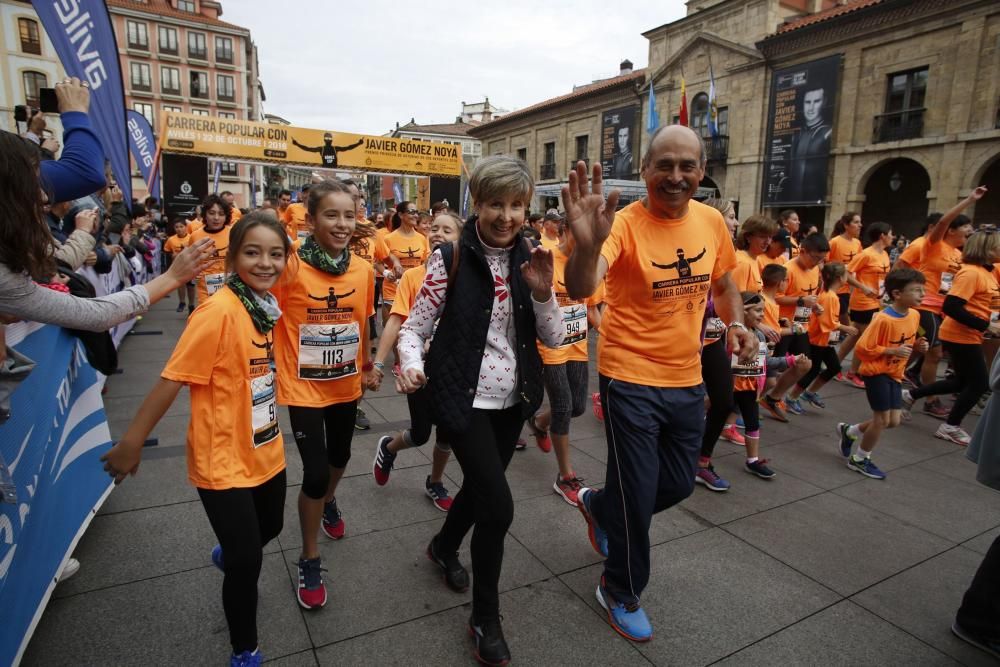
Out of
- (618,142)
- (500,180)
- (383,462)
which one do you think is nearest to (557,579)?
(383,462)

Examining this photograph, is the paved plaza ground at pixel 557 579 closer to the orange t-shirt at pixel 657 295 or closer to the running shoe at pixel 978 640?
the running shoe at pixel 978 640

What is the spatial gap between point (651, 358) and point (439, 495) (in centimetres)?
180

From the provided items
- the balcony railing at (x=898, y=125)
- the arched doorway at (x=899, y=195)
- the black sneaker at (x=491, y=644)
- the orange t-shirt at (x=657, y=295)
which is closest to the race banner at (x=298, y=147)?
the balcony railing at (x=898, y=125)

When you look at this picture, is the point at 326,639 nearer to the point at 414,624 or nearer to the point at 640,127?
the point at 414,624

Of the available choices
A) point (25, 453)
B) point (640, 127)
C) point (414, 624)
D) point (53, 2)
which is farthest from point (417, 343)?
point (640, 127)

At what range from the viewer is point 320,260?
2.84 meters

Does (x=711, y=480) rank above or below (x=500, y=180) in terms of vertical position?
below

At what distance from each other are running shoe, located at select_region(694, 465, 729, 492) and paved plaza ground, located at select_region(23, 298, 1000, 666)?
6 cm

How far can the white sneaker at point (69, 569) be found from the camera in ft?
8.79

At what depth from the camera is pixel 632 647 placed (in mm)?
2447

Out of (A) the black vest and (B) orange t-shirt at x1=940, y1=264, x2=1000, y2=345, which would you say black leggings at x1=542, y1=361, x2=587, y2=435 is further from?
(B) orange t-shirt at x1=940, y1=264, x2=1000, y2=345

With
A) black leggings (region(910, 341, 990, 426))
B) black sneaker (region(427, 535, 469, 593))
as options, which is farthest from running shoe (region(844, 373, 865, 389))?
black sneaker (region(427, 535, 469, 593))

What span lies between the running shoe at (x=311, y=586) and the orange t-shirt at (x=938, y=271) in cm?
708

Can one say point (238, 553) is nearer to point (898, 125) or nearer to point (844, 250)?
point (844, 250)
